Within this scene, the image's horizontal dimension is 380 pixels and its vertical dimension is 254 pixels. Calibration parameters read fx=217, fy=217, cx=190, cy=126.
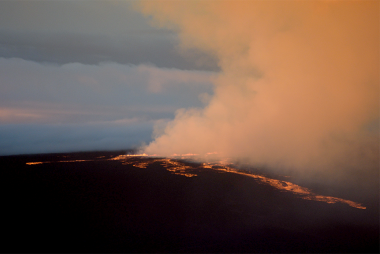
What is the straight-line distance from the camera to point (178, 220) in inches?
650

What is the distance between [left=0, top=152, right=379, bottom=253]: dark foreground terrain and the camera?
13305mm

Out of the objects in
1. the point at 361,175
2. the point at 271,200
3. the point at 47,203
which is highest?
the point at 361,175

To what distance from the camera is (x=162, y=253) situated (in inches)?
486

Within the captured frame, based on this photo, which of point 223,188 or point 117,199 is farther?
point 223,188

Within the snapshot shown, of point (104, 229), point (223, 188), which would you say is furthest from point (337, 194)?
point (104, 229)

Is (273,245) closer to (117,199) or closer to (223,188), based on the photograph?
(223,188)

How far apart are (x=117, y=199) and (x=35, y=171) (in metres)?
24.0

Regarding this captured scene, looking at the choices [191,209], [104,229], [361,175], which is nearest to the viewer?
[104,229]

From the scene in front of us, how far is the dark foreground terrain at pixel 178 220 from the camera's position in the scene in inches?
524

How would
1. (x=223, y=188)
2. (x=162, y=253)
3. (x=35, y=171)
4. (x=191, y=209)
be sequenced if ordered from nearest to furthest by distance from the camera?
(x=162, y=253)
(x=191, y=209)
(x=223, y=188)
(x=35, y=171)

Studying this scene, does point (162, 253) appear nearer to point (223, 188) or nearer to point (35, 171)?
point (223, 188)

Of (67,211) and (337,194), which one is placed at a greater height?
(337,194)

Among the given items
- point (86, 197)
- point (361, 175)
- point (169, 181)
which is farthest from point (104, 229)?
point (361, 175)

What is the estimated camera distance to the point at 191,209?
61.7 ft
